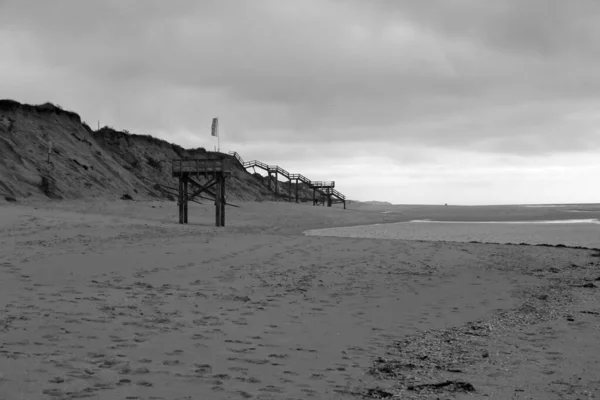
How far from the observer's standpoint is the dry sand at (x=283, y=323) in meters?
5.02

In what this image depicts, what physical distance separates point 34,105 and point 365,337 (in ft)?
128

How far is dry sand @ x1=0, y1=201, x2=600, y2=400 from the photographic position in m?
5.02

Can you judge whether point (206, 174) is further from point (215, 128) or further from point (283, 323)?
point (215, 128)

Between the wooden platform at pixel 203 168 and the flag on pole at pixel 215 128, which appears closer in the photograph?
the wooden platform at pixel 203 168

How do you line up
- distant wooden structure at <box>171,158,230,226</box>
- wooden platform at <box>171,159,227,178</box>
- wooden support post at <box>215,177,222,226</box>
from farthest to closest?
1. wooden platform at <box>171,159,227,178</box>
2. distant wooden structure at <box>171,158,230,226</box>
3. wooden support post at <box>215,177,222,226</box>

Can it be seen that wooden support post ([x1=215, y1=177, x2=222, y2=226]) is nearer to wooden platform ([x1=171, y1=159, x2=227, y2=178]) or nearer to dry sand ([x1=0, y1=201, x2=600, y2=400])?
wooden platform ([x1=171, y1=159, x2=227, y2=178])

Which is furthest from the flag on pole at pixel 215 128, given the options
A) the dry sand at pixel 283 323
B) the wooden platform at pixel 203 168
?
the dry sand at pixel 283 323

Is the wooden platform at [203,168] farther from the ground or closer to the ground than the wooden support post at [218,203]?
farther from the ground

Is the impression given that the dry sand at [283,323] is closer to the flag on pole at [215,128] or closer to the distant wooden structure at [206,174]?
the distant wooden structure at [206,174]

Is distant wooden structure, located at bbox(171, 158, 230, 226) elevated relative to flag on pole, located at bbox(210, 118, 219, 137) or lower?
lower

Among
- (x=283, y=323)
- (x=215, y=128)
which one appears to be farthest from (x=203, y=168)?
A: (x=215, y=128)

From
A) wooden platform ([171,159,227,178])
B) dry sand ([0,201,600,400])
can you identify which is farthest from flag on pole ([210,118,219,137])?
dry sand ([0,201,600,400])

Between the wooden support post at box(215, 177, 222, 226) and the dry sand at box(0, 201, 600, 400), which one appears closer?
the dry sand at box(0, 201, 600, 400)

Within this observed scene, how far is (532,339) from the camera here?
7.10 metres
